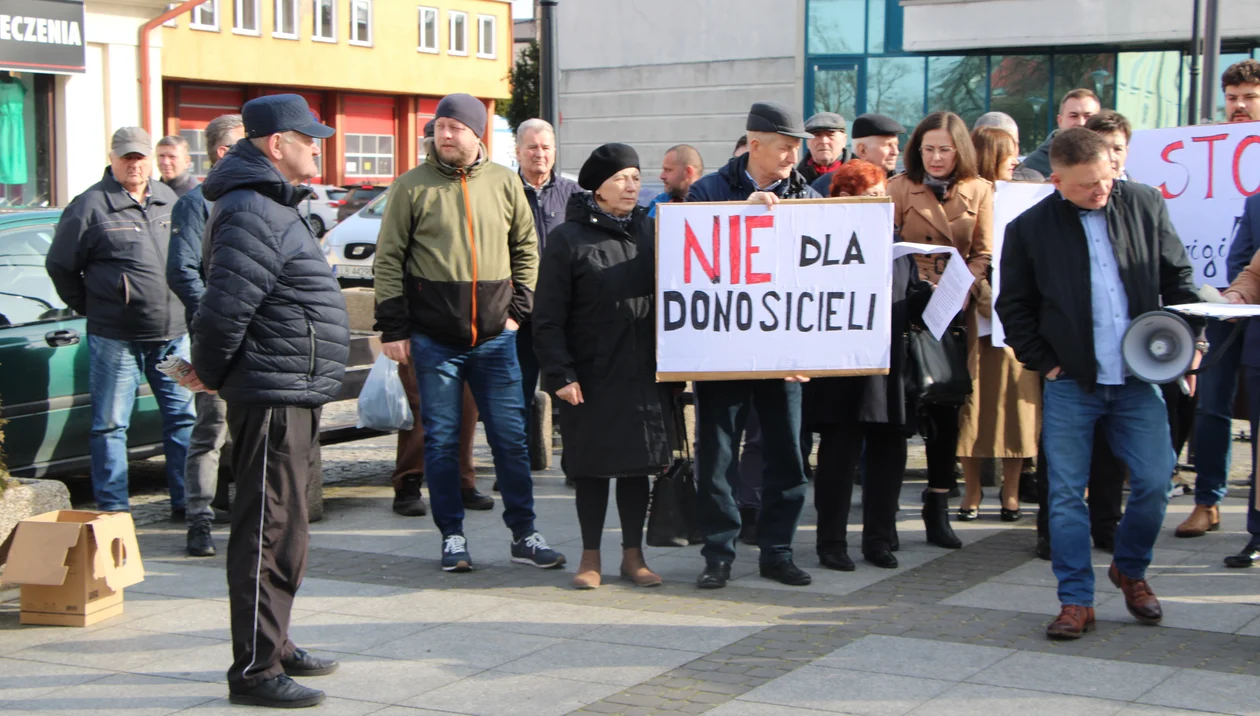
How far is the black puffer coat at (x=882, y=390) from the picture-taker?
673 cm

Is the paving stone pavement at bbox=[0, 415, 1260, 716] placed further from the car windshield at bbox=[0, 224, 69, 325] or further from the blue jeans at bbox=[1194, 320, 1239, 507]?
the car windshield at bbox=[0, 224, 69, 325]

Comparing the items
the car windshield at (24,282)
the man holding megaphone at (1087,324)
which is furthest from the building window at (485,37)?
the man holding megaphone at (1087,324)

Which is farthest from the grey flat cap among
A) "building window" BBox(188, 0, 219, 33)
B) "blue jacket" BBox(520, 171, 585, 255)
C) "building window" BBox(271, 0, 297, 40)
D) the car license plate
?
"building window" BBox(271, 0, 297, 40)

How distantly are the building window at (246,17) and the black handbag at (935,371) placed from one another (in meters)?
43.2

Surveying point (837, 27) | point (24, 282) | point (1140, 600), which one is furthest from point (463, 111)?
point (837, 27)

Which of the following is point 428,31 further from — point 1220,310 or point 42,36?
point 1220,310

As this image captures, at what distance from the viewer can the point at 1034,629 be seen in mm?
5781

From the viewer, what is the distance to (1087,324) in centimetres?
562

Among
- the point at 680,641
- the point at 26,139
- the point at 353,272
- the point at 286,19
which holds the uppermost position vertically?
the point at 286,19

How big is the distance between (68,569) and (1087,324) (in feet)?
13.3

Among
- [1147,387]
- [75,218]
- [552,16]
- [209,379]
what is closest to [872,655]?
[1147,387]

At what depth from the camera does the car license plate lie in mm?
19812

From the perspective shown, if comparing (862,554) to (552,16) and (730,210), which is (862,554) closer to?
(730,210)

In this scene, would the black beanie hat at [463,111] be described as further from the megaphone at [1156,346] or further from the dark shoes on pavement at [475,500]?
the megaphone at [1156,346]
